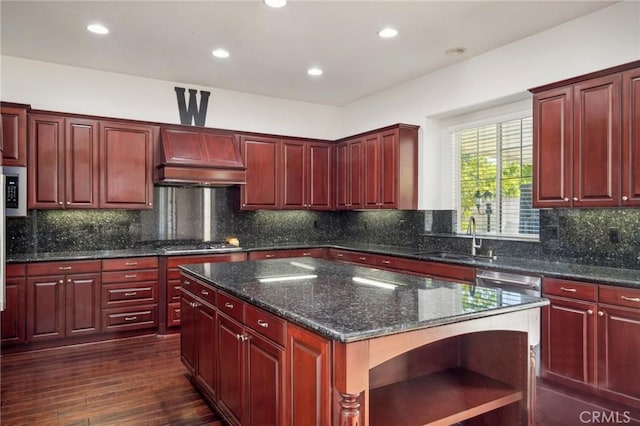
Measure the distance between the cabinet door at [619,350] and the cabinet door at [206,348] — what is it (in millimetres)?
2607

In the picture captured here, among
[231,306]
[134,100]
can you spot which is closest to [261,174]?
[134,100]

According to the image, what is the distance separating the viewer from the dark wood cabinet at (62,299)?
407 cm

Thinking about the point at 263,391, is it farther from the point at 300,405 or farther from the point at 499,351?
the point at 499,351

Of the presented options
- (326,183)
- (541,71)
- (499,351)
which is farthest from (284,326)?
(326,183)

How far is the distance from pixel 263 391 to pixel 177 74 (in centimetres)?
403

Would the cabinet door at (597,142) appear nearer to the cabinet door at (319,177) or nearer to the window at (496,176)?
the window at (496,176)

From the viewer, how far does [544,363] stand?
3.23m

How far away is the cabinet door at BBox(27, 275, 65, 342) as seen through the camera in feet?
13.3

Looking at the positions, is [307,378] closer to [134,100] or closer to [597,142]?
[597,142]

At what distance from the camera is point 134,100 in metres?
5.01

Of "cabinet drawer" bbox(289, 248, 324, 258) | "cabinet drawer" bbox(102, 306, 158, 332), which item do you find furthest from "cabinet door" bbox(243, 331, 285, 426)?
"cabinet drawer" bbox(289, 248, 324, 258)

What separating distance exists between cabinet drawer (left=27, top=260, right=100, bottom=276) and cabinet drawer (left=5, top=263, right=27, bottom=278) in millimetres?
39

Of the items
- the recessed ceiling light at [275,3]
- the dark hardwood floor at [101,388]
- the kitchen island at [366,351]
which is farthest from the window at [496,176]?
the dark hardwood floor at [101,388]

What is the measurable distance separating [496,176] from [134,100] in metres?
4.24
